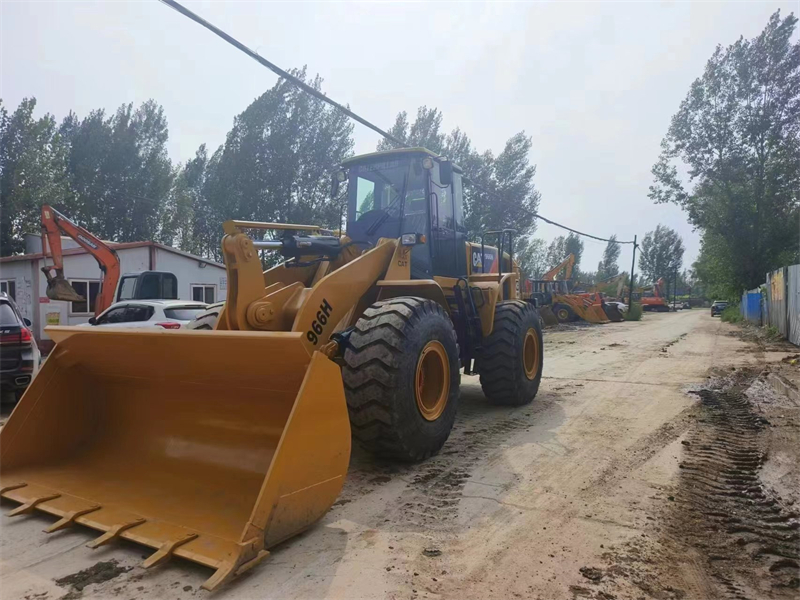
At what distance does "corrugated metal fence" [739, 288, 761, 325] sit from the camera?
2219cm

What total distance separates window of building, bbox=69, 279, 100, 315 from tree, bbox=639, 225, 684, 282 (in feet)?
225

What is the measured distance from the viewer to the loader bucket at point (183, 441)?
2805 millimetres

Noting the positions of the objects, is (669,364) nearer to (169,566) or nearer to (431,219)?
(431,219)

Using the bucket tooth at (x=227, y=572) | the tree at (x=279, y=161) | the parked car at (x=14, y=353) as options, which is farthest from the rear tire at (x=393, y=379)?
the tree at (x=279, y=161)

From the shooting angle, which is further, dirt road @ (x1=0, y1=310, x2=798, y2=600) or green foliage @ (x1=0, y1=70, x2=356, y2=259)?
green foliage @ (x1=0, y1=70, x2=356, y2=259)

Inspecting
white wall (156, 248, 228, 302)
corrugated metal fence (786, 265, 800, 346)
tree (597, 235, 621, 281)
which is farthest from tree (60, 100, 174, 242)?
tree (597, 235, 621, 281)

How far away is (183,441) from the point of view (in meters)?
3.79

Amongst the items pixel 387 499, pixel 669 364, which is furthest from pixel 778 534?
pixel 669 364

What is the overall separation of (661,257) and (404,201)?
73.2 m

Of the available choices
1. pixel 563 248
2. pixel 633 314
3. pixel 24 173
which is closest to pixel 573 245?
pixel 563 248

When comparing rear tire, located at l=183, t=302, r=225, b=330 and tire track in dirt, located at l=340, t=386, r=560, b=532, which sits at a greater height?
rear tire, located at l=183, t=302, r=225, b=330

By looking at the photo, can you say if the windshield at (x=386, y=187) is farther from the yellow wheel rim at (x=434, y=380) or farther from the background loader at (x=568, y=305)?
the background loader at (x=568, y=305)

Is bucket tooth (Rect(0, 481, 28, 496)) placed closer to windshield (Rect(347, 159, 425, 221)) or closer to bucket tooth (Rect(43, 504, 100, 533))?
bucket tooth (Rect(43, 504, 100, 533))

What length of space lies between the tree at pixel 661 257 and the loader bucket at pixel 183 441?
75.0 meters
